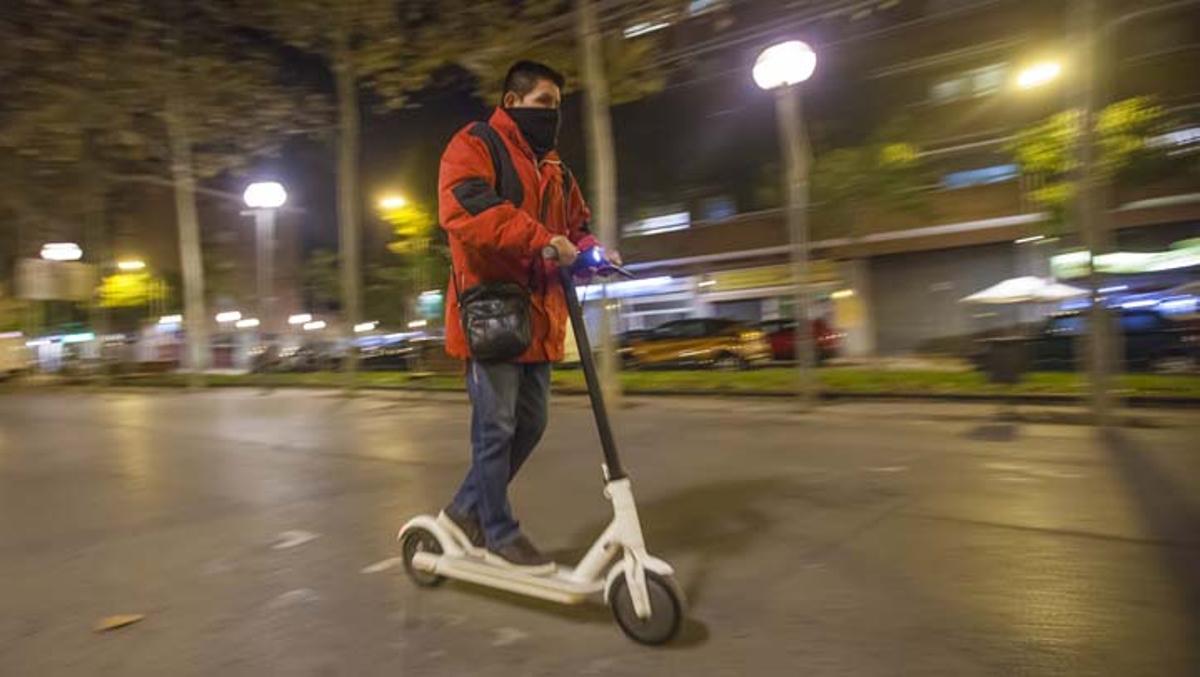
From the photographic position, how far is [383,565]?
14.6 ft

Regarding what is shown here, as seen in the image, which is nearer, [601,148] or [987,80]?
[601,148]

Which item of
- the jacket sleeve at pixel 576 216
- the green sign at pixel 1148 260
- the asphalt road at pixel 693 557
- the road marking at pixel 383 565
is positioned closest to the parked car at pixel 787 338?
the green sign at pixel 1148 260

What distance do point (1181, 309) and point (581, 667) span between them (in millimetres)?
15633

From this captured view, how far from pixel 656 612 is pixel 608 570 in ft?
1.05

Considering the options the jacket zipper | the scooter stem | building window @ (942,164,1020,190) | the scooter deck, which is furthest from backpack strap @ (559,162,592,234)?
building window @ (942,164,1020,190)

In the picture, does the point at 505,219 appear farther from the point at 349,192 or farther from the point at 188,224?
the point at 188,224

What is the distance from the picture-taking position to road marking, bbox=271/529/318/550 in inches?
195

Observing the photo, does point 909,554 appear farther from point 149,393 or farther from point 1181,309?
point 149,393

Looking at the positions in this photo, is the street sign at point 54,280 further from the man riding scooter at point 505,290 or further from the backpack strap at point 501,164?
the backpack strap at point 501,164

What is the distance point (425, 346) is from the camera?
73.6 ft

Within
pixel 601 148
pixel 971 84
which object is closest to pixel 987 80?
pixel 971 84

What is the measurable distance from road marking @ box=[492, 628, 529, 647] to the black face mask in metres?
1.91

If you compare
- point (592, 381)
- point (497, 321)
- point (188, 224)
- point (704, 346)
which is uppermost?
point (188, 224)

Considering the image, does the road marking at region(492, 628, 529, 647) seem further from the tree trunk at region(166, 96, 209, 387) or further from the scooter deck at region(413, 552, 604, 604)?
the tree trunk at region(166, 96, 209, 387)
